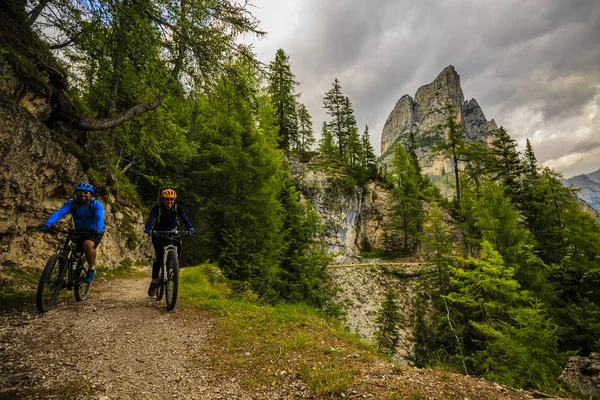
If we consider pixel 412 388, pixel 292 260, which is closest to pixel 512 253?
pixel 292 260

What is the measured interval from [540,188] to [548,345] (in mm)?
13004

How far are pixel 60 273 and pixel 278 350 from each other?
4.43m

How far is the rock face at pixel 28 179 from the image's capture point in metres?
6.21

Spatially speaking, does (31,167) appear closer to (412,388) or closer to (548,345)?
(412,388)

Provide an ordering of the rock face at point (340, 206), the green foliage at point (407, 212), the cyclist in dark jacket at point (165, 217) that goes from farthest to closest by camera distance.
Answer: the rock face at point (340, 206), the green foliage at point (407, 212), the cyclist in dark jacket at point (165, 217)

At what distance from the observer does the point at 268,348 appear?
4598 millimetres

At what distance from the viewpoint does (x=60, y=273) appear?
17.2ft

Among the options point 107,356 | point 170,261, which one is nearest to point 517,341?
point 170,261

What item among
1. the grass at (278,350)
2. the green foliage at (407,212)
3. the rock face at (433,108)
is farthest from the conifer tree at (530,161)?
the rock face at (433,108)

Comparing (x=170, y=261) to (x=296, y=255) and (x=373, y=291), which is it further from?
(x=373, y=291)

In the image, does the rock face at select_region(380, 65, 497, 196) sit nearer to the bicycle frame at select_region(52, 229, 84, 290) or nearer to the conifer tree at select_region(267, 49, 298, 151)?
the conifer tree at select_region(267, 49, 298, 151)

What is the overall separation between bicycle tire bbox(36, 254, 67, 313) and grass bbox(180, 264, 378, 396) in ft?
8.75

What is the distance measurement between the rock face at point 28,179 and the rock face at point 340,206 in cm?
2440

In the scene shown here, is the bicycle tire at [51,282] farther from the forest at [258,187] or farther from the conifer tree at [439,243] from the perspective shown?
the conifer tree at [439,243]
